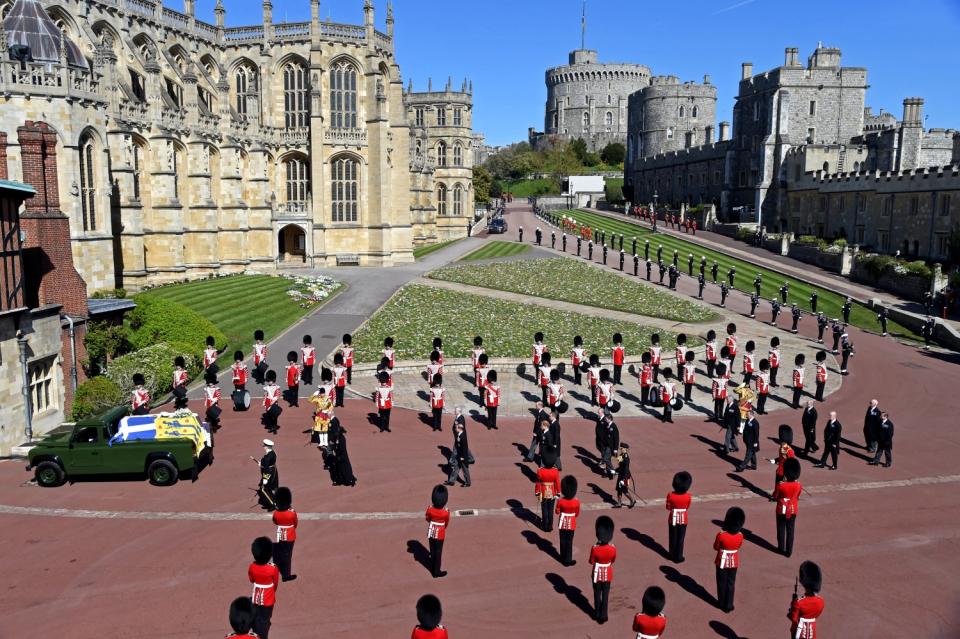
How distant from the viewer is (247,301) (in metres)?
34.9

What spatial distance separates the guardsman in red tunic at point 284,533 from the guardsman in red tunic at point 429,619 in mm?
3592

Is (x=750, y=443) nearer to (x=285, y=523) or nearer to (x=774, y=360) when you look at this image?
(x=774, y=360)

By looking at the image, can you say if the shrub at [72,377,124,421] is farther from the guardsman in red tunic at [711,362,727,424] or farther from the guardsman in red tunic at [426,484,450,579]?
the guardsman in red tunic at [711,362,727,424]

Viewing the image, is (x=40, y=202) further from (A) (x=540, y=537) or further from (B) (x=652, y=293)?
(B) (x=652, y=293)

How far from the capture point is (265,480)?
12875 mm

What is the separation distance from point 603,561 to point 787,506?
391 cm

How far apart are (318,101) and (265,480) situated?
4141cm

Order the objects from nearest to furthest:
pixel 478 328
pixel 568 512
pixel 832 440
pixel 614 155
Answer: pixel 568 512
pixel 832 440
pixel 478 328
pixel 614 155

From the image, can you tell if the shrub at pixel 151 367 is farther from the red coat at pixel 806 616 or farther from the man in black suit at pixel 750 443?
the red coat at pixel 806 616

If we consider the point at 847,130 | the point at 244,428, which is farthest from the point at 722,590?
the point at 847,130

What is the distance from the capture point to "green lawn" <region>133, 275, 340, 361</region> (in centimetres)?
2956

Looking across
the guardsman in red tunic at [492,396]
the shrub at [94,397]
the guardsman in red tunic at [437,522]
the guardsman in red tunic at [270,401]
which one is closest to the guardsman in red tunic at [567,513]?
the guardsman in red tunic at [437,522]

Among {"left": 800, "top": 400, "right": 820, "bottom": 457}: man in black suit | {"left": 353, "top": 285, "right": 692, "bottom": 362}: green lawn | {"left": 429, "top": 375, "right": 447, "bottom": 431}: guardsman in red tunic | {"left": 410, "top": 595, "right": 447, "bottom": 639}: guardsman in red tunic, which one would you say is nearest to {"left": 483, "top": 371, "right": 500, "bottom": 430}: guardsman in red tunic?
{"left": 429, "top": 375, "right": 447, "bottom": 431}: guardsman in red tunic

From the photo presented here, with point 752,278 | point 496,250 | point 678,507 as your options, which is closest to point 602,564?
point 678,507
